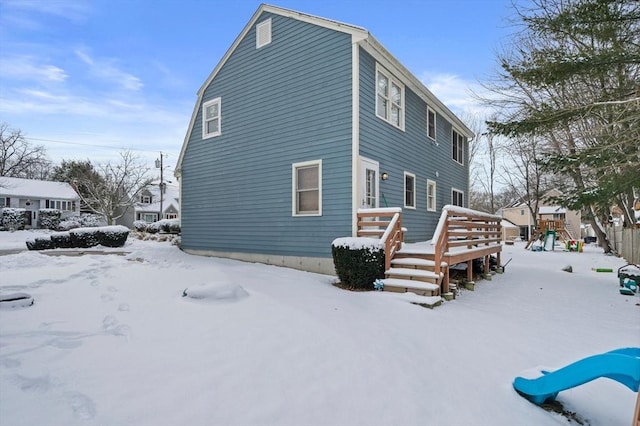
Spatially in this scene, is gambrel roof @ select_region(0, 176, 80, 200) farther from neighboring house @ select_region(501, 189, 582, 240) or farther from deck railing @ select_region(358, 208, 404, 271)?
neighboring house @ select_region(501, 189, 582, 240)

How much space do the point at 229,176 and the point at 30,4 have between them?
571 centimetres

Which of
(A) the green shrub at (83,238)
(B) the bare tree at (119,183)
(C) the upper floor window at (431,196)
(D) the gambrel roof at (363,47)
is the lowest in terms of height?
(A) the green shrub at (83,238)

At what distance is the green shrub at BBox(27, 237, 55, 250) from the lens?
12.4 m

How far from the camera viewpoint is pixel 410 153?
10734 millimetres

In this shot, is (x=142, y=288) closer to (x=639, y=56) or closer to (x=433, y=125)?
(x=639, y=56)

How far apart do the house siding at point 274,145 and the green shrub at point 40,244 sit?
17.4ft

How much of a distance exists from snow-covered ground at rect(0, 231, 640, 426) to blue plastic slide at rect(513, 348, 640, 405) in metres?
0.17

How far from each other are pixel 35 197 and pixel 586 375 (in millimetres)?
40946

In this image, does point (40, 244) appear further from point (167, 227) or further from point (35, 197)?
point (35, 197)

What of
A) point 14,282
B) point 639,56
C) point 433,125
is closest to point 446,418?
point 14,282

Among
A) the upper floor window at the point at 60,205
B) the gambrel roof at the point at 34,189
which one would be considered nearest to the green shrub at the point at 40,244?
the gambrel roof at the point at 34,189

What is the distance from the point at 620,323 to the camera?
5.64m

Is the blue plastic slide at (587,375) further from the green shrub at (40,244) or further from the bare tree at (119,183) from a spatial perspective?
the bare tree at (119,183)

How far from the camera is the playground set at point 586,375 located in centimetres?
267
